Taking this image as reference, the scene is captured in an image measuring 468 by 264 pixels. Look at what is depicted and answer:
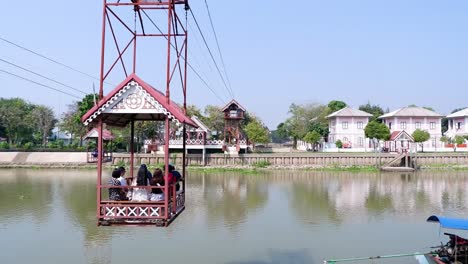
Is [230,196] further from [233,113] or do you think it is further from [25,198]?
[233,113]

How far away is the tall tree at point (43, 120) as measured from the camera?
67.9 meters

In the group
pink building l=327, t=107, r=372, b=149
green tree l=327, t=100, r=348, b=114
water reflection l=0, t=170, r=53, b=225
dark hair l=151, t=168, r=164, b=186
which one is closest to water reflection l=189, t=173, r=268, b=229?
water reflection l=0, t=170, r=53, b=225

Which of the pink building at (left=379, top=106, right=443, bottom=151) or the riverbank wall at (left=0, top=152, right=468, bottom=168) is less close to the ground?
the pink building at (left=379, top=106, right=443, bottom=151)

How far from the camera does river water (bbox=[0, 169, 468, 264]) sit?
15539 mm

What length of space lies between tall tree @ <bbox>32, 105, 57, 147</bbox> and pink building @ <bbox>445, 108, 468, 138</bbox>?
6149 centimetres

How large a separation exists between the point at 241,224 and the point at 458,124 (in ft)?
191

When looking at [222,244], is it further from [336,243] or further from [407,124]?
[407,124]

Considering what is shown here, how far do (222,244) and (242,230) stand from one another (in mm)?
2446

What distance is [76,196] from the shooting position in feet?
92.6

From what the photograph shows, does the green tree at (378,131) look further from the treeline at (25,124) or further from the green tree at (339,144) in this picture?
the treeline at (25,124)

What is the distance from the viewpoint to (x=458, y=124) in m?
67.3

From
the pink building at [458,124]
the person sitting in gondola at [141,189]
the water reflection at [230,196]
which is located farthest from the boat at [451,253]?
the pink building at [458,124]

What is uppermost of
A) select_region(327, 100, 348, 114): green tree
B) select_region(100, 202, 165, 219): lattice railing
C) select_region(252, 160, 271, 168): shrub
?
select_region(327, 100, 348, 114): green tree

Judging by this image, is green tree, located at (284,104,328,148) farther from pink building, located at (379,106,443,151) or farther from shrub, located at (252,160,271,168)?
shrub, located at (252,160,271,168)
